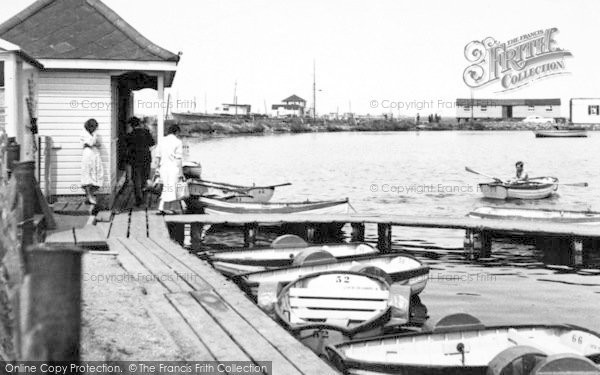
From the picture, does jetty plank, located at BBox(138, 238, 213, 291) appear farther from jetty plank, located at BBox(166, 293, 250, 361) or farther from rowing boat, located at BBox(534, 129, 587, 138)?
rowing boat, located at BBox(534, 129, 587, 138)

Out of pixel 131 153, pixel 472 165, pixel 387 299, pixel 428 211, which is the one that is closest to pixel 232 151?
pixel 472 165

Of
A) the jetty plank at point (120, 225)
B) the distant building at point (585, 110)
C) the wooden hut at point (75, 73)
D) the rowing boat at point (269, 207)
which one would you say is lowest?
the rowing boat at point (269, 207)

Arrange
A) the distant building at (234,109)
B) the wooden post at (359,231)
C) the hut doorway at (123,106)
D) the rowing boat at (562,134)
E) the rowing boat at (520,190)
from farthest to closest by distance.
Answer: the distant building at (234,109) < the rowing boat at (562,134) < the rowing boat at (520,190) < the wooden post at (359,231) < the hut doorway at (123,106)

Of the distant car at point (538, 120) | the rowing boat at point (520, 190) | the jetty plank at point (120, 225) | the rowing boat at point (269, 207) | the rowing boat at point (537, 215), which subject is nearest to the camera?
the jetty plank at point (120, 225)

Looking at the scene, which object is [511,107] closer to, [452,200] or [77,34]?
[452,200]

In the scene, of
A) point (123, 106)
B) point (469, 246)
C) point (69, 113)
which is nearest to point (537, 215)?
point (469, 246)

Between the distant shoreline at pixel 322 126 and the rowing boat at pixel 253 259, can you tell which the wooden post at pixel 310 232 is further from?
the distant shoreline at pixel 322 126

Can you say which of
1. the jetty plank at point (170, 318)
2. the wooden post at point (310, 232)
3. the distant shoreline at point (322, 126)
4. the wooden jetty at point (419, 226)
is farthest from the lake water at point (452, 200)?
the distant shoreline at point (322, 126)

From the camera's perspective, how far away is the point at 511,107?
163625 millimetres

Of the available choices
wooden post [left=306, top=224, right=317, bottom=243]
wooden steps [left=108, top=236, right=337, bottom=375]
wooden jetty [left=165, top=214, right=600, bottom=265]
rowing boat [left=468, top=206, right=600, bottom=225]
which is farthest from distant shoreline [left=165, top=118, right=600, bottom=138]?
wooden steps [left=108, top=236, right=337, bottom=375]

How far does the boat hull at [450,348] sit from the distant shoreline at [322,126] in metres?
114

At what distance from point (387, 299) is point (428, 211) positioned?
2163 centimetres

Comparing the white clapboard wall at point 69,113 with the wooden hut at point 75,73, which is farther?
the white clapboard wall at point 69,113

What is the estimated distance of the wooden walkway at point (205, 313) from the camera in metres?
6.60
